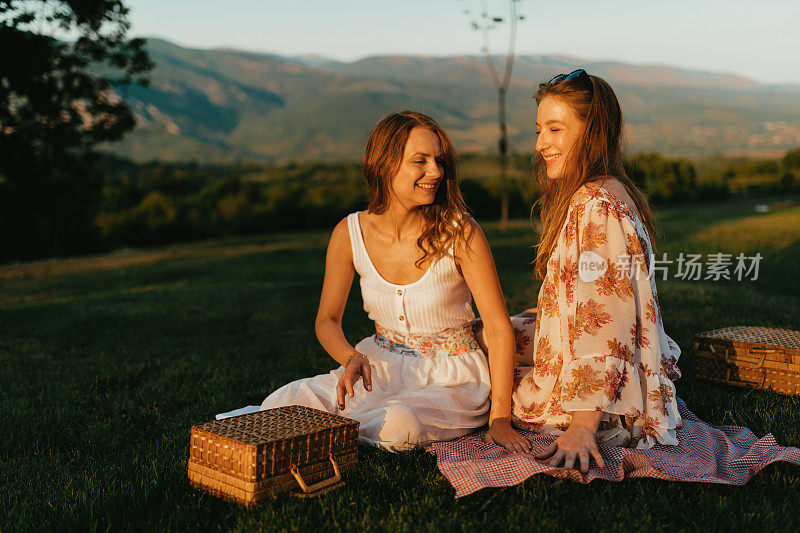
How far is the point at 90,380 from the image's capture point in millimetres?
5355

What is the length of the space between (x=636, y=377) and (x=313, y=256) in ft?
54.7

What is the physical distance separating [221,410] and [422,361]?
163 cm

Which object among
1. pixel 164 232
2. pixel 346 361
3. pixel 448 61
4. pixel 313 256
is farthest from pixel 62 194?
pixel 448 61

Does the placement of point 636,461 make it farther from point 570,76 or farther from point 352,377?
point 570,76

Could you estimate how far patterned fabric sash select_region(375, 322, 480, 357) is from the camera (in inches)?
145

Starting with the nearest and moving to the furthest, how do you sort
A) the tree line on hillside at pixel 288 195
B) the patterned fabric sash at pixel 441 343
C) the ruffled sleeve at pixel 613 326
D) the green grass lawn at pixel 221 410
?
1. the green grass lawn at pixel 221 410
2. the ruffled sleeve at pixel 613 326
3. the patterned fabric sash at pixel 441 343
4. the tree line on hillside at pixel 288 195

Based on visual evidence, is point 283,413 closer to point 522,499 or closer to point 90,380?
point 522,499

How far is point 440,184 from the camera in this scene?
364 cm

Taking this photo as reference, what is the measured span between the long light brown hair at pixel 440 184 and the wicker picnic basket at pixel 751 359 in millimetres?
2131

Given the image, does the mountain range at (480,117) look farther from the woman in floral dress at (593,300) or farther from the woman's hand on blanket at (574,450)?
the woman's hand on blanket at (574,450)

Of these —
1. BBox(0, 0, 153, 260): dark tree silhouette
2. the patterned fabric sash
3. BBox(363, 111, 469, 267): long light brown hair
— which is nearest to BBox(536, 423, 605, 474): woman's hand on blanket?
the patterned fabric sash

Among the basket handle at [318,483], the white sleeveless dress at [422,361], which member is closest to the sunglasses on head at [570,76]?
the white sleeveless dress at [422,361]

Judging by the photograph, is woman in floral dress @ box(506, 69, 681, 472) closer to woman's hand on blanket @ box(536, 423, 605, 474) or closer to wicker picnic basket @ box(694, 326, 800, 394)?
woman's hand on blanket @ box(536, 423, 605, 474)

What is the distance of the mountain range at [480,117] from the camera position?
22016 mm
